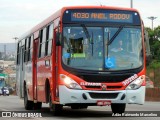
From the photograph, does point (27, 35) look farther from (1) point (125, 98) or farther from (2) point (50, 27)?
(1) point (125, 98)

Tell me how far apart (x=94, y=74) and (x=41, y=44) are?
408 cm

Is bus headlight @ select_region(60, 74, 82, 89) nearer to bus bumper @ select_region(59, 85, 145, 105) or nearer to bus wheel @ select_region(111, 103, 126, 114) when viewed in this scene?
bus bumper @ select_region(59, 85, 145, 105)

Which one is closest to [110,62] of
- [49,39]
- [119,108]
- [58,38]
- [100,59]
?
[100,59]

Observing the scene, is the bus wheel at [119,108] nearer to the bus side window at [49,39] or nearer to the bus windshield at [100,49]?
the bus windshield at [100,49]

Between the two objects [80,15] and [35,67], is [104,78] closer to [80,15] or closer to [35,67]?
[80,15]

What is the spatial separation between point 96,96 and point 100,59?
1101mm

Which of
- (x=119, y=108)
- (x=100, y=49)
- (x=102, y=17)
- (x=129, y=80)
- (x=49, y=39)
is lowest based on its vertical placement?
(x=119, y=108)

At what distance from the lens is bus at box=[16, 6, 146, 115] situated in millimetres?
15320

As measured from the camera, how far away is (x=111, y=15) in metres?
16.1

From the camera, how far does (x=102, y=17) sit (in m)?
16.1

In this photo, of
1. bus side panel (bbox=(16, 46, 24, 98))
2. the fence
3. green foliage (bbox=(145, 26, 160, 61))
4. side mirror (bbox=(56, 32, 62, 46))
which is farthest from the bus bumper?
green foliage (bbox=(145, 26, 160, 61))

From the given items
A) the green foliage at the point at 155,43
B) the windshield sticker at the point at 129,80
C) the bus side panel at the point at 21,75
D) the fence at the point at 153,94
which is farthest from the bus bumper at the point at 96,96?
the green foliage at the point at 155,43

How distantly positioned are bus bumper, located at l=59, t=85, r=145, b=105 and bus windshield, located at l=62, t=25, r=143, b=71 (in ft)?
2.32

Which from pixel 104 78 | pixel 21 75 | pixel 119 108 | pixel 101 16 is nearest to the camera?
pixel 104 78
